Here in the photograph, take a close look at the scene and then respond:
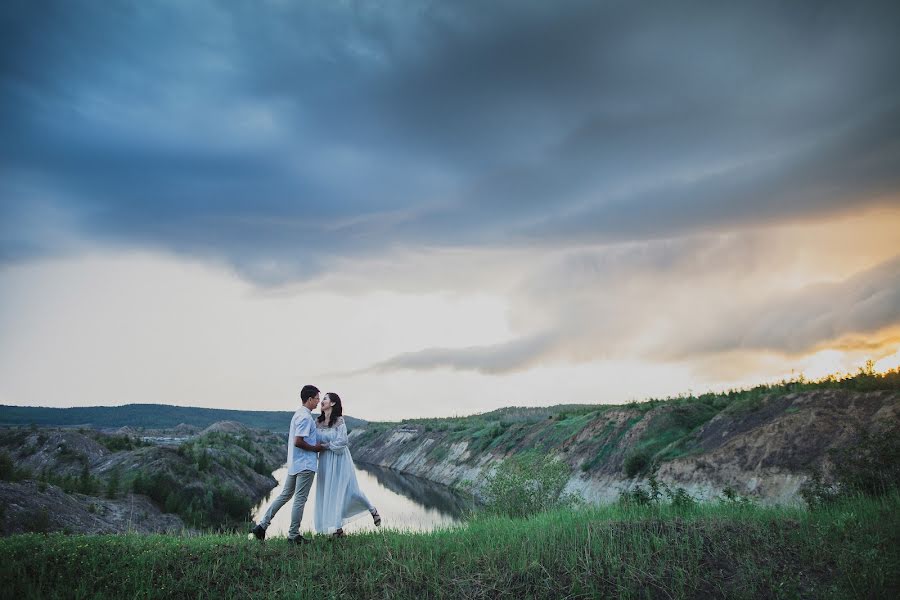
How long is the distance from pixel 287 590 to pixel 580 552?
5609 mm

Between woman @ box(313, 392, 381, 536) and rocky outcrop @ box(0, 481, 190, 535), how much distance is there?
13.3 feet

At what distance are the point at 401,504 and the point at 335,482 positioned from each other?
2954cm

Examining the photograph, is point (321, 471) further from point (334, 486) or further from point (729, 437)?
point (729, 437)

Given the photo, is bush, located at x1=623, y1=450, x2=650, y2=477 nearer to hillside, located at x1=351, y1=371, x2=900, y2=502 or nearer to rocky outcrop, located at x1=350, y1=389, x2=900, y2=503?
hillside, located at x1=351, y1=371, x2=900, y2=502

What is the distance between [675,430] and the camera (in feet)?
89.0

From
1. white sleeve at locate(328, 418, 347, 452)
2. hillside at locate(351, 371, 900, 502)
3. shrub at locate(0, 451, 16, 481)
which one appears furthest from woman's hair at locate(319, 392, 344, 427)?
hillside at locate(351, 371, 900, 502)

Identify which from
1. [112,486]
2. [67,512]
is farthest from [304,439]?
[112,486]

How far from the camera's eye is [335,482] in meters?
11.1

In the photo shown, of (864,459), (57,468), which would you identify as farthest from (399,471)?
(864,459)

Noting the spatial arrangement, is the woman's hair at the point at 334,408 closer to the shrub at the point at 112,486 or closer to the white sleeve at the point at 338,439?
the white sleeve at the point at 338,439

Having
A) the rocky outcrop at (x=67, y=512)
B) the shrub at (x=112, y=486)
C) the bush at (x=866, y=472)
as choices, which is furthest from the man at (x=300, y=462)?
the shrub at (x=112, y=486)

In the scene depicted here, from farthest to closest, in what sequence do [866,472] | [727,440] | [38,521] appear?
[727,440] < [38,521] < [866,472]

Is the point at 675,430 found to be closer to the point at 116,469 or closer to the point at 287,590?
the point at 287,590

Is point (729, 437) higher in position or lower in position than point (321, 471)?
lower
